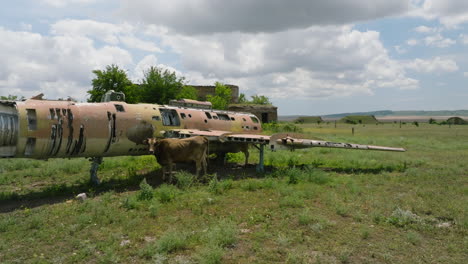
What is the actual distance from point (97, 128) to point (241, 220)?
22.6 ft

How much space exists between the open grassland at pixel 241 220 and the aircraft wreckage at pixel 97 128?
163 cm

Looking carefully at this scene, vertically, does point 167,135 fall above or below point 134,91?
below

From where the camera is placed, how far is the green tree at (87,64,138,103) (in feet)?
137

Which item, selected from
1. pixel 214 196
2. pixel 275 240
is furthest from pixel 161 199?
pixel 275 240

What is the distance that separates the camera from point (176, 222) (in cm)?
906

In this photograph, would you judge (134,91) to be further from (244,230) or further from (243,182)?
(244,230)

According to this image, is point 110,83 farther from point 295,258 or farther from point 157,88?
→ point 295,258

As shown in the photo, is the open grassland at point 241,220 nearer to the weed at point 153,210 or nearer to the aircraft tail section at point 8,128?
the weed at point 153,210

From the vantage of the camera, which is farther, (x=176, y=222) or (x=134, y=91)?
(x=134, y=91)

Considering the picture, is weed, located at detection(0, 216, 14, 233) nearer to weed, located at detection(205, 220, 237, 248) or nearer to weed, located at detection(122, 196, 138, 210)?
weed, located at detection(122, 196, 138, 210)

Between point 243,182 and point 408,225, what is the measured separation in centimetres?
653

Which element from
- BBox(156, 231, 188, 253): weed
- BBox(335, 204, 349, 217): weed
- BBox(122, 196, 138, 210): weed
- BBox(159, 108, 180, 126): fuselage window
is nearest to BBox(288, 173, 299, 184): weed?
BBox(335, 204, 349, 217): weed

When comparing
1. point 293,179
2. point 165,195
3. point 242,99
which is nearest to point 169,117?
point 165,195

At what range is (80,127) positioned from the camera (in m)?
12.0
